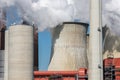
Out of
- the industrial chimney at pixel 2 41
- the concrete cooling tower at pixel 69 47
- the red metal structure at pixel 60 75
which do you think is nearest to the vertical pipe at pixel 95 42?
the red metal structure at pixel 60 75

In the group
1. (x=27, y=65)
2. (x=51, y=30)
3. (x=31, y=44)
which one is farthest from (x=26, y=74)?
(x=51, y=30)

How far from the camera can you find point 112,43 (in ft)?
80.7

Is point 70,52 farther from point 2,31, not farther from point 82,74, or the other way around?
point 2,31

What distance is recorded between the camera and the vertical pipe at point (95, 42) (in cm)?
1834

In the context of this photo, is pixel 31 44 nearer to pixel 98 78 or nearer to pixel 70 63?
pixel 70 63

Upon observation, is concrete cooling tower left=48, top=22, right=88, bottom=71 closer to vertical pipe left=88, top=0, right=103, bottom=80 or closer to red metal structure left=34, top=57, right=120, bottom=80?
red metal structure left=34, top=57, right=120, bottom=80

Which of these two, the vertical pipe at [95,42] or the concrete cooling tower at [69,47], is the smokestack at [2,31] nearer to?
the concrete cooling tower at [69,47]

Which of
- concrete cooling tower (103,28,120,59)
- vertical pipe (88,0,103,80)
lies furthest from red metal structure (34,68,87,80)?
concrete cooling tower (103,28,120,59)

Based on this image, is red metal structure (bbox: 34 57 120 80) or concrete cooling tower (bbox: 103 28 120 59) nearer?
red metal structure (bbox: 34 57 120 80)

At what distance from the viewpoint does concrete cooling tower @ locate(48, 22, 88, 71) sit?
973 inches

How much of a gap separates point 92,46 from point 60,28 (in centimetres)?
677

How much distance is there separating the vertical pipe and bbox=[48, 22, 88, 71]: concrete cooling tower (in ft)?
19.3

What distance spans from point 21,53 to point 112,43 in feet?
22.8

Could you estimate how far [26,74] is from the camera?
Result: 21.9 m
